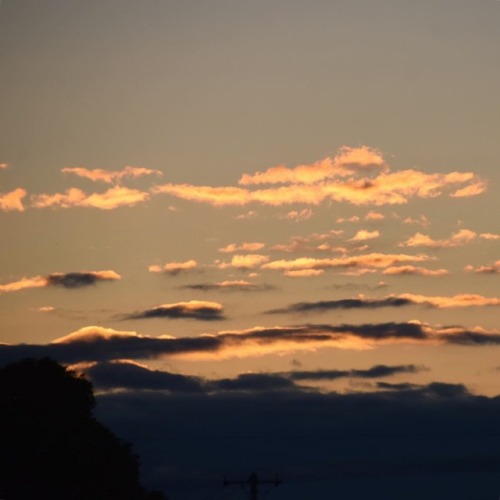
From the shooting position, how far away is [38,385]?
115875 mm

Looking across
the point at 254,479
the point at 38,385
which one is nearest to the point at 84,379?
the point at 38,385

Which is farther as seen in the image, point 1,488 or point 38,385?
point 38,385

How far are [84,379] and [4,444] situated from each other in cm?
1275

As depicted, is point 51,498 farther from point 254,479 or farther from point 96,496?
point 254,479

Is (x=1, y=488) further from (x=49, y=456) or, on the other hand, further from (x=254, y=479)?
(x=254, y=479)

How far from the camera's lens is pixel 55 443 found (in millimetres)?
110562

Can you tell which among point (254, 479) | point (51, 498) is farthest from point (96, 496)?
point (254, 479)

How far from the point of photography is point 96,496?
109 m

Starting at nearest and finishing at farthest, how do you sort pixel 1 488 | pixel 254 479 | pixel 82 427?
pixel 1 488
pixel 82 427
pixel 254 479

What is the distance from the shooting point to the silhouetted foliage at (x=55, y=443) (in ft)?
354

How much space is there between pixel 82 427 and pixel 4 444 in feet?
26.2

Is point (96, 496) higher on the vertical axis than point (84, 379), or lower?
lower

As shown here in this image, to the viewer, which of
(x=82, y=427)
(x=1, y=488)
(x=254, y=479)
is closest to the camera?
(x=1, y=488)

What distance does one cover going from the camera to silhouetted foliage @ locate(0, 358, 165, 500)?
354 ft
